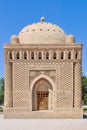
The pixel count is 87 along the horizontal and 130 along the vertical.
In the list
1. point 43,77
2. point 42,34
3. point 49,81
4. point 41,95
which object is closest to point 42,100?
point 41,95

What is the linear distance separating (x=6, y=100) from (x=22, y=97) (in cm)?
131

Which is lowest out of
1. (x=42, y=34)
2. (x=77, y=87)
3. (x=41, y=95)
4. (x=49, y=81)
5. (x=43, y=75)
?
(x=41, y=95)

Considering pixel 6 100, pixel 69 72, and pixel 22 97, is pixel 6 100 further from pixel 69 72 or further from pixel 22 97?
pixel 69 72

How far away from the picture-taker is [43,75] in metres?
23.6

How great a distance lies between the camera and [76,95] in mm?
23406

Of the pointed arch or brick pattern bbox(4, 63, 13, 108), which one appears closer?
brick pattern bbox(4, 63, 13, 108)

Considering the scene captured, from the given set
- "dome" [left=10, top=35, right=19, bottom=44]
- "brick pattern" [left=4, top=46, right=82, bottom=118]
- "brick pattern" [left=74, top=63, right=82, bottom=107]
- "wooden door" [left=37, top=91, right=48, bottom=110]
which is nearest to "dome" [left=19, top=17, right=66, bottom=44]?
"dome" [left=10, top=35, right=19, bottom=44]

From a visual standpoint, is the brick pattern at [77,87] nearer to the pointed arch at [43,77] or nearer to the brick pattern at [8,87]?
the pointed arch at [43,77]

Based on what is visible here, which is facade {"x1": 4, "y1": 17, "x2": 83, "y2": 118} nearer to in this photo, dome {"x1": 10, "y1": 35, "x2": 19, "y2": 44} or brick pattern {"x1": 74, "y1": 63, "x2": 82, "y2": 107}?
brick pattern {"x1": 74, "y1": 63, "x2": 82, "y2": 107}

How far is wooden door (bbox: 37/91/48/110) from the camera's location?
24.2m

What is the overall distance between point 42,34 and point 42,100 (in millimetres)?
5656

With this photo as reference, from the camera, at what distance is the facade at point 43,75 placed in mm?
23359

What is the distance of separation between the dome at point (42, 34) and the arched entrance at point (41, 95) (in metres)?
3.48

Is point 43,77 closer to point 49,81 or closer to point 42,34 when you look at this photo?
point 49,81
